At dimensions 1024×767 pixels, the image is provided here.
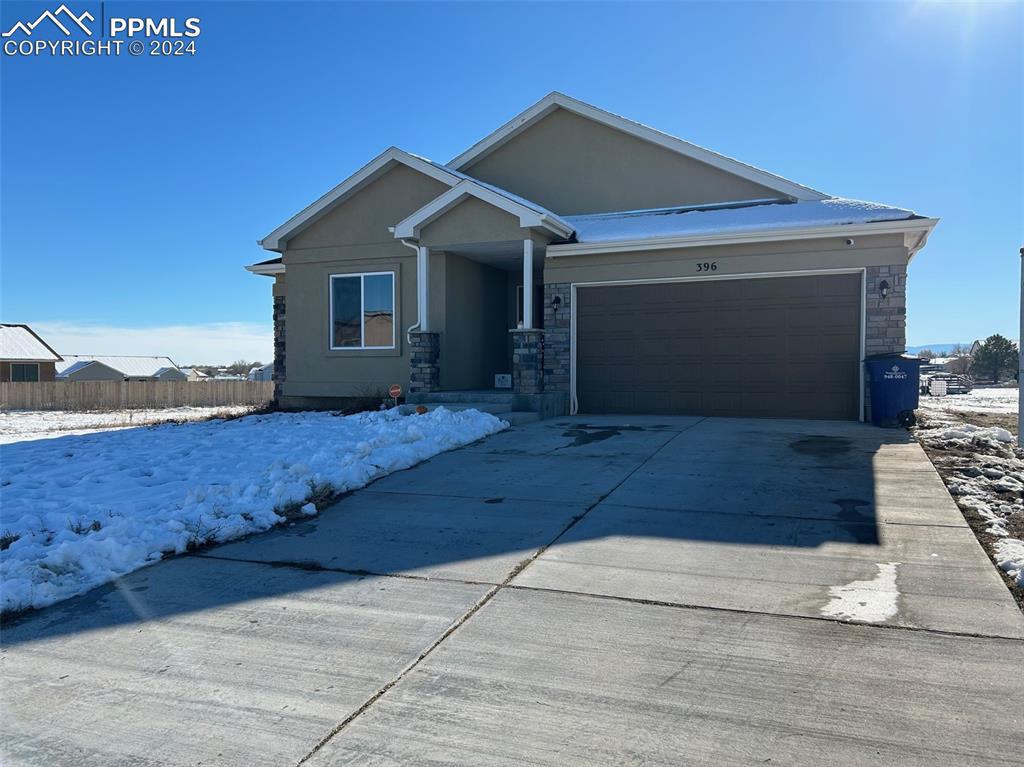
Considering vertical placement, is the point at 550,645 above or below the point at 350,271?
below

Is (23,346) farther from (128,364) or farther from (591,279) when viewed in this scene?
(591,279)

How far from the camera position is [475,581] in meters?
4.46

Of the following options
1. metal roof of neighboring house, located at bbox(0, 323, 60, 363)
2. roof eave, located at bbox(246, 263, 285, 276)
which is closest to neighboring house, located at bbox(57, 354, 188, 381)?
metal roof of neighboring house, located at bbox(0, 323, 60, 363)

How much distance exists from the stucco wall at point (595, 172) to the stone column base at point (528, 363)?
4164 millimetres

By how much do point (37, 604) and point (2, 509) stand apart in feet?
7.16

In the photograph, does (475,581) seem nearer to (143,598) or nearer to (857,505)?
(143,598)

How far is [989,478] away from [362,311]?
11660 millimetres

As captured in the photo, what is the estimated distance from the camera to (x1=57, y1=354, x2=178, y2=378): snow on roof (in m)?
76.1

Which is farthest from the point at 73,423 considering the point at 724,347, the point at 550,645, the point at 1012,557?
the point at 1012,557

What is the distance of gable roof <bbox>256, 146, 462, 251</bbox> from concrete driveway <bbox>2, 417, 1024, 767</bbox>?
32.0 feet

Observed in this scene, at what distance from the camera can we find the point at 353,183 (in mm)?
14617

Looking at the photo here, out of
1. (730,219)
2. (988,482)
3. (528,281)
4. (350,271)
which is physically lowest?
(988,482)

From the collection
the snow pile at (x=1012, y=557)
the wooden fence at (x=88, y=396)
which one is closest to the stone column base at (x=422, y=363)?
the snow pile at (x=1012, y=557)

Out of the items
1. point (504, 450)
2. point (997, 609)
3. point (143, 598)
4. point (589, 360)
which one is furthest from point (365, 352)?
point (997, 609)
